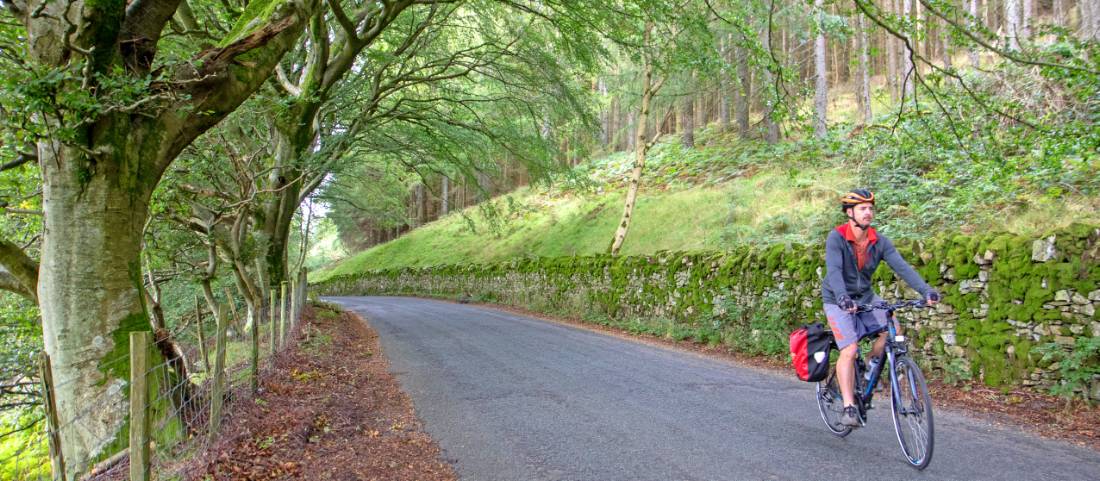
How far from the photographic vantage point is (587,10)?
9.73 metres

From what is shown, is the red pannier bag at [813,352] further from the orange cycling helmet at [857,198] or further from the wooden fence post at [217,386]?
the wooden fence post at [217,386]

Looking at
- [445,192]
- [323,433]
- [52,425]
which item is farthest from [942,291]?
[445,192]

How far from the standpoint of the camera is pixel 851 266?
4520 millimetres

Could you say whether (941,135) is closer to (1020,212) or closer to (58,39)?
(1020,212)

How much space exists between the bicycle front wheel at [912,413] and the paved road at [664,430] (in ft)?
0.37

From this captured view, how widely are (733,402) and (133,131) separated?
19.9 feet

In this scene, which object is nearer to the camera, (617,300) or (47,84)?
(47,84)

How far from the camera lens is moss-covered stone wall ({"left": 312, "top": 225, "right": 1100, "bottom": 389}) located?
5.33 m

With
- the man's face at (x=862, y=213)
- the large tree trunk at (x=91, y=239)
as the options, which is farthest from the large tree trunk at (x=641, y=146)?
the large tree trunk at (x=91, y=239)

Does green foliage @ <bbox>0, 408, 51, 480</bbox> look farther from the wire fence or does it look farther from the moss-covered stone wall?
the moss-covered stone wall

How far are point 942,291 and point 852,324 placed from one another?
2.85 meters

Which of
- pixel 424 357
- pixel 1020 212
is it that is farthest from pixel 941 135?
pixel 424 357

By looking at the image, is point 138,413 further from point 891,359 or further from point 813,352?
point 891,359

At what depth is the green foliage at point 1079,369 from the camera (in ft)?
16.3
